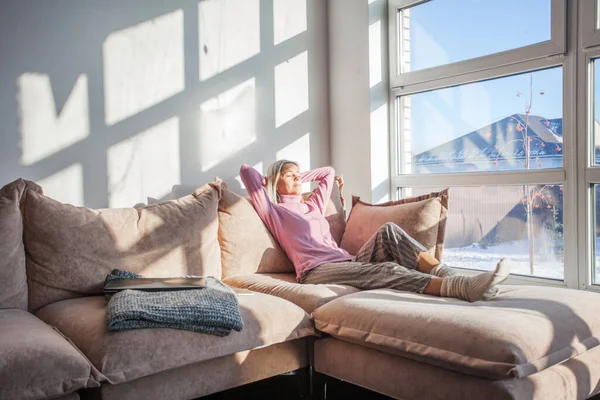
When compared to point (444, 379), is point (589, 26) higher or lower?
higher

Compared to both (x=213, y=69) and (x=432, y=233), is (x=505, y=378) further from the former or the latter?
(x=213, y=69)

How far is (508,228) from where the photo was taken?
332 cm

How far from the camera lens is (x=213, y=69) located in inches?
135

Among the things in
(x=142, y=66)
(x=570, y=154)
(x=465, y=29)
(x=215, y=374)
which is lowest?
(x=215, y=374)

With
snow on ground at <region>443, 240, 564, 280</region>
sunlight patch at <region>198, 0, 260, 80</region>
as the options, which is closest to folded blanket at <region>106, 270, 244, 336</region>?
sunlight patch at <region>198, 0, 260, 80</region>

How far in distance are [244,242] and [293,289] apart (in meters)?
0.51

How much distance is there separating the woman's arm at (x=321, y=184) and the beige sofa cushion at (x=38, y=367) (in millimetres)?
1822

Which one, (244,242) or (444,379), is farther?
(244,242)

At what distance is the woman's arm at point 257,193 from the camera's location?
3109mm

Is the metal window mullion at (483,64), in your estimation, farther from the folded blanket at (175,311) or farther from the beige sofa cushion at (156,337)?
the folded blanket at (175,311)

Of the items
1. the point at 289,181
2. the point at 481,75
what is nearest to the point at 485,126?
the point at 481,75

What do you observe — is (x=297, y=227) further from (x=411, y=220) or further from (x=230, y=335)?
(x=230, y=335)

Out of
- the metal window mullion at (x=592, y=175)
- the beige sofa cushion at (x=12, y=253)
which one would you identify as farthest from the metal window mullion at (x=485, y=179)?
the beige sofa cushion at (x=12, y=253)

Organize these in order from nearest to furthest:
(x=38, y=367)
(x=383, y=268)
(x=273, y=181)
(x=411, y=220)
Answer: (x=38, y=367) < (x=383, y=268) < (x=411, y=220) < (x=273, y=181)
